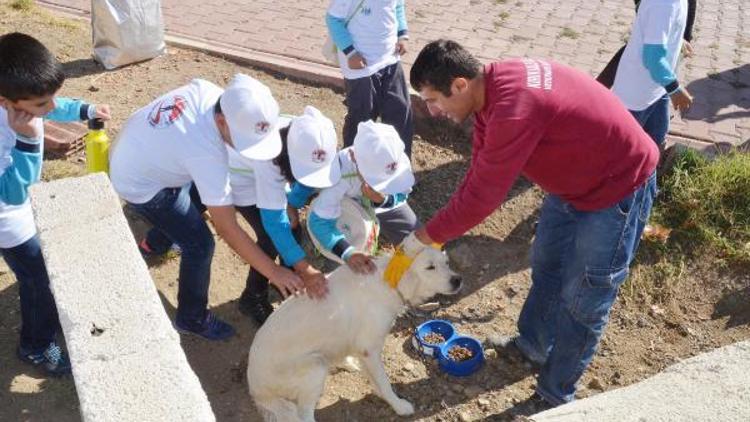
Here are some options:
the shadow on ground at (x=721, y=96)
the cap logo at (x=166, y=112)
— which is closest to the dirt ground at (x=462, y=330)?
the cap logo at (x=166, y=112)

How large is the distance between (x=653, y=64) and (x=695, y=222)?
1.35 metres

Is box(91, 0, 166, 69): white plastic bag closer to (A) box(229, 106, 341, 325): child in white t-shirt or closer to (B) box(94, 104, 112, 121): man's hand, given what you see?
(B) box(94, 104, 112, 121): man's hand

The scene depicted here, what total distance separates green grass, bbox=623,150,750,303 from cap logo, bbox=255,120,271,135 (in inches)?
112

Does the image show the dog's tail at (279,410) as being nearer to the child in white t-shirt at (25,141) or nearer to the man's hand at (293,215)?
the man's hand at (293,215)

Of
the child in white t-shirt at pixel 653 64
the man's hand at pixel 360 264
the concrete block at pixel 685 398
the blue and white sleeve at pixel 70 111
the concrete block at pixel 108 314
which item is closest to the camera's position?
the concrete block at pixel 108 314

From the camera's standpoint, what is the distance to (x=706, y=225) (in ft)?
17.7

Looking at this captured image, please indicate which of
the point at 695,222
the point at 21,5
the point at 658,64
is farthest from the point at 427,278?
the point at 21,5

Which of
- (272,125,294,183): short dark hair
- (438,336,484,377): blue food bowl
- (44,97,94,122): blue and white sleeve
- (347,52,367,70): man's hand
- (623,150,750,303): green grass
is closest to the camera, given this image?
(272,125,294,183): short dark hair

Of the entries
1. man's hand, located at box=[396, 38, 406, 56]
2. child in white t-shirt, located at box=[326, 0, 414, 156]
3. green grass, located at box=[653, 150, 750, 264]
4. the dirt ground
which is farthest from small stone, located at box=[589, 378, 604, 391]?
man's hand, located at box=[396, 38, 406, 56]

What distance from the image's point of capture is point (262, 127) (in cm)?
337

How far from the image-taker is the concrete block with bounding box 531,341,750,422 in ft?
8.57

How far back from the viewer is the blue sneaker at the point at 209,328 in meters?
4.38

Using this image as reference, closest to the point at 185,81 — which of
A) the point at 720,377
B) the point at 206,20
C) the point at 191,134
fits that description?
the point at 206,20

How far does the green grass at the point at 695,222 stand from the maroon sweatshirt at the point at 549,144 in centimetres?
185
